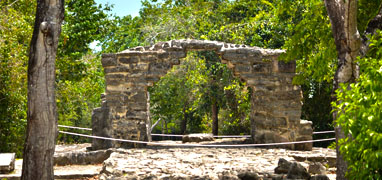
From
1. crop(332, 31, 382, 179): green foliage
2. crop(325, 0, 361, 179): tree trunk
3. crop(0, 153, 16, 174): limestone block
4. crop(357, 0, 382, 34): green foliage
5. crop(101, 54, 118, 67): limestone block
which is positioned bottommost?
crop(0, 153, 16, 174): limestone block

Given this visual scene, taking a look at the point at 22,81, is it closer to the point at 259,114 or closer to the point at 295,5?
the point at 259,114

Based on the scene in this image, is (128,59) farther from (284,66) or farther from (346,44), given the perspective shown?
(346,44)

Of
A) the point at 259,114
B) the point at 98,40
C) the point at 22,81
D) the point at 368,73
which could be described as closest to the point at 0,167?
the point at 22,81

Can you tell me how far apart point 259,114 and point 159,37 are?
25.9ft

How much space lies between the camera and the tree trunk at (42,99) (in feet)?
17.9

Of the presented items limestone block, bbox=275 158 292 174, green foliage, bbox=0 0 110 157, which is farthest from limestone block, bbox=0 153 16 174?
limestone block, bbox=275 158 292 174

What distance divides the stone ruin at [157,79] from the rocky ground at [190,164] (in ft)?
2.02

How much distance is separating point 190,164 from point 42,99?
282 cm

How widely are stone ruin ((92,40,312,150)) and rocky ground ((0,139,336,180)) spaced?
0.61 metres

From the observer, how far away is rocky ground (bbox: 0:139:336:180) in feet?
20.9

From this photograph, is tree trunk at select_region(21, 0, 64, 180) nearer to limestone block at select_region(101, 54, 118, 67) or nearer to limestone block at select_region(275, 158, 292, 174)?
limestone block at select_region(275, 158, 292, 174)

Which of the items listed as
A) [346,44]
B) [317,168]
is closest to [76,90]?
[317,168]

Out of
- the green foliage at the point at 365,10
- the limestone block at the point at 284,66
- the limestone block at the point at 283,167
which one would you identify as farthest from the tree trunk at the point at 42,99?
the limestone block at the point at 284,66

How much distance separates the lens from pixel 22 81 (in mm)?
11844
